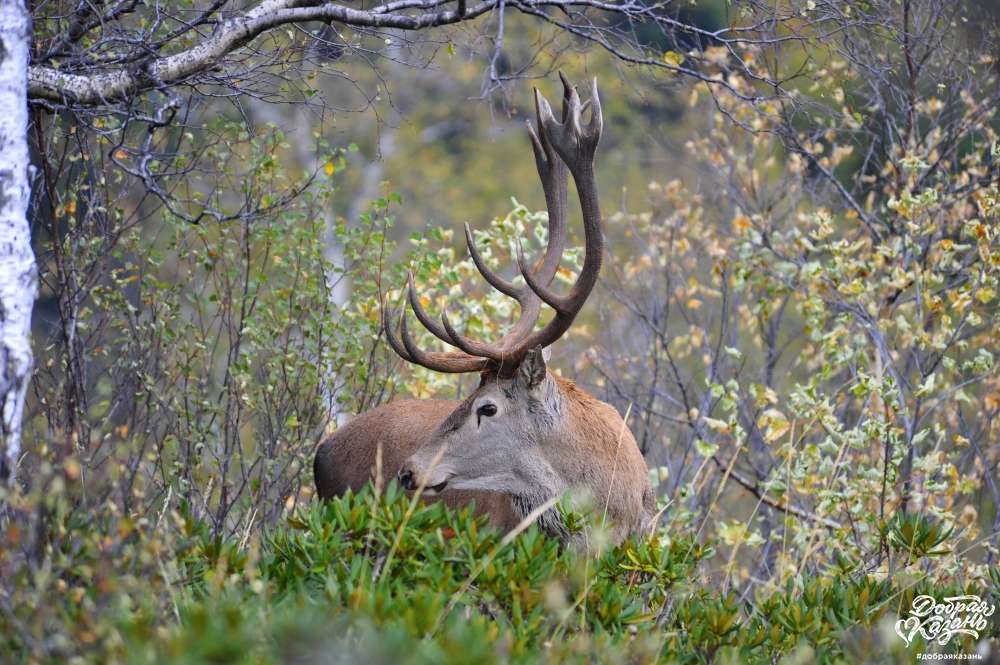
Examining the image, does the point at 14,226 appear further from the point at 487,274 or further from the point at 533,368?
the point at 533,368

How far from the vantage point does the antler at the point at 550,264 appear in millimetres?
5875

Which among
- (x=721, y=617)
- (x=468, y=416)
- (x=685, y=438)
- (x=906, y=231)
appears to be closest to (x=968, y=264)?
(x=906, y=231)

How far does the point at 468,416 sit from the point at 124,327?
2.45 meters

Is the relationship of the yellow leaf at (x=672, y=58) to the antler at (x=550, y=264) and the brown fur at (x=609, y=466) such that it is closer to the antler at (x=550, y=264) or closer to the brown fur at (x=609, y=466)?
the antler at (x=550, y=264)

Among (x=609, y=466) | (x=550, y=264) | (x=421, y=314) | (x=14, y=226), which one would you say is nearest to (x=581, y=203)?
(x=550, y=264)

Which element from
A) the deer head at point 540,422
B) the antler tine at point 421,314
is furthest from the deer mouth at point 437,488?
the antler tine at point 421,314

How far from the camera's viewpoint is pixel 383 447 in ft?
21.2

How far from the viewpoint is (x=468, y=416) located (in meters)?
5.98

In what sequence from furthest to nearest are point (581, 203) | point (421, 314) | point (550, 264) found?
point (550, 264)
point (581, 203)
point (421, 314)

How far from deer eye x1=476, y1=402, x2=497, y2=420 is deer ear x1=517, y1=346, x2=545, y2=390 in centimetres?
20

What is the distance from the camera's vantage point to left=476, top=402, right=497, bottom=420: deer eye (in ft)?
19.7

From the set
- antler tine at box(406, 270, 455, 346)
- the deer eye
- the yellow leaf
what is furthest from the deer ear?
the yellow leaf

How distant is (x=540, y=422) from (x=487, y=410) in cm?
27

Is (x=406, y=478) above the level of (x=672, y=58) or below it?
below
